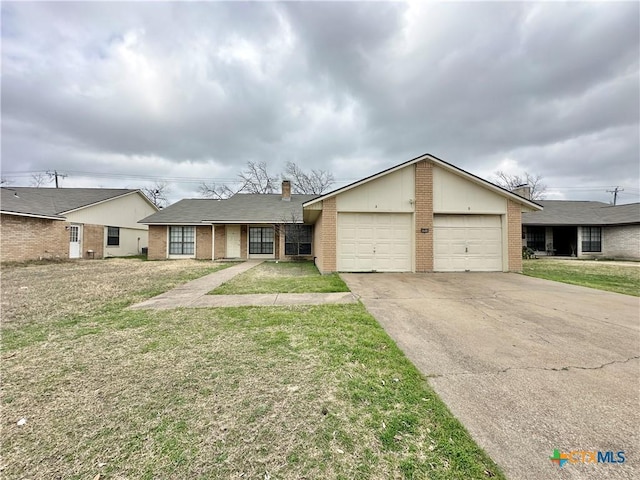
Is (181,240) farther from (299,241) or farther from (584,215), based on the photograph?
(584,215)

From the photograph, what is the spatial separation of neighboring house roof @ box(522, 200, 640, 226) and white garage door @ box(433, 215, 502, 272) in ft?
36.7

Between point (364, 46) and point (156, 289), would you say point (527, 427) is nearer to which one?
point (156, 289)

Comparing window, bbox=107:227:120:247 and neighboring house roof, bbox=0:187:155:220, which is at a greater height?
neighboring house roof, bbox=0:187:155:220

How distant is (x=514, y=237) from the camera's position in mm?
10328

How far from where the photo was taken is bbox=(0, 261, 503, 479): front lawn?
1671mm

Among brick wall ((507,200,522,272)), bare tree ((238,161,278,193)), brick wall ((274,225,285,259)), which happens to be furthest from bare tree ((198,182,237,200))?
brick wall ((507,200,522,272))

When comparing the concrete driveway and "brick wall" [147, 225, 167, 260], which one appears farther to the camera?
"brick wall" [147, 225, 167, 260]

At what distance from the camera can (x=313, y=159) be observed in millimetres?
29656

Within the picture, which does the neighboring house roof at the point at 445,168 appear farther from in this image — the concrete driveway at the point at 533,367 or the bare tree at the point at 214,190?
the bare tree at the point at 214,190

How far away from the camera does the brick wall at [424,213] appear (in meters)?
→ 10.1

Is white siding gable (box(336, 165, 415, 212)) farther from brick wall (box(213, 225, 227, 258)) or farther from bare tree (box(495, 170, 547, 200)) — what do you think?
bare tree (box(495, 170, 547, 200))

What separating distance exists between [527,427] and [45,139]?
37.4 meters

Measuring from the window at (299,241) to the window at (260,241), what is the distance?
130 cm

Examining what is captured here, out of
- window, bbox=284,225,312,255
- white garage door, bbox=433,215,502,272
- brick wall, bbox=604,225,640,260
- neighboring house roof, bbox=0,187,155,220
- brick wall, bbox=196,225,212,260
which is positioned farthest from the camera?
brick wall, bbox=196,225,212,260
